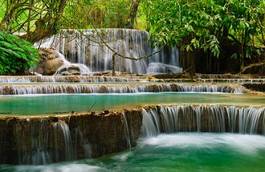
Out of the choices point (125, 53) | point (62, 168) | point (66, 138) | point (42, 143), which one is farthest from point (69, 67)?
point (62, 168)

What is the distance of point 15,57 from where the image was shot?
15.4 m

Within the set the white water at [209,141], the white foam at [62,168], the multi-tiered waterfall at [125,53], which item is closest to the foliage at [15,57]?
the multi-tiered waterfall at [125,53]

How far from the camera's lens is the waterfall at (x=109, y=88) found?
36.7ft

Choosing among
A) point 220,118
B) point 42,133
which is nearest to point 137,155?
point 42,133

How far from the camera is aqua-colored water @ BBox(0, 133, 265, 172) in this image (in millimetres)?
6539

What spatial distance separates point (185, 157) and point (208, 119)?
150 centimetres

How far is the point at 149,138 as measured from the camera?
8055 mm

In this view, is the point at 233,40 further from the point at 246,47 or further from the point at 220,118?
the point at 220,118

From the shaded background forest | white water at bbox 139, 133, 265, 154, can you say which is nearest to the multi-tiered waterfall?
the shaded background forest

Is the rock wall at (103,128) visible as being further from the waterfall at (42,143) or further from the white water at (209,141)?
the white water at (209,141)

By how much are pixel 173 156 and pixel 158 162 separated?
414 millimetres

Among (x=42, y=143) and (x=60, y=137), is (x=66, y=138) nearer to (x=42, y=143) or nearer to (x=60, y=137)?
(x=60, y=137)

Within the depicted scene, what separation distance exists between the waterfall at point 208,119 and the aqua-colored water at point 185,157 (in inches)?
6.0

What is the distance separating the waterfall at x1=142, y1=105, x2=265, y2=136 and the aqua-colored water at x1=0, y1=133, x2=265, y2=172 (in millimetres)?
152
